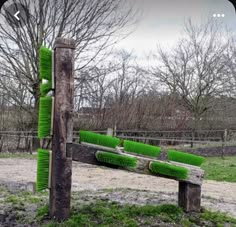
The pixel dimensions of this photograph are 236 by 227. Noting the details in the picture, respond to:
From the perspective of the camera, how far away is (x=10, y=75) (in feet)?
26.5

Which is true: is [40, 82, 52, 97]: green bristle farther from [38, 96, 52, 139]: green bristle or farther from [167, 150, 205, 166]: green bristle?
[167, 150, 205, 166]: green bristle

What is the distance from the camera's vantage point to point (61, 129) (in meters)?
1.58

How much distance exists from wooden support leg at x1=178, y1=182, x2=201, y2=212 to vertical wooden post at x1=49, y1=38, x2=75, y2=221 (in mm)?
623

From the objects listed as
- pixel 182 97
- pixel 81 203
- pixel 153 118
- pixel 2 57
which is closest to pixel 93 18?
pixel 2 57

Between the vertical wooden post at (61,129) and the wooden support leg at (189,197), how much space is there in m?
0.62

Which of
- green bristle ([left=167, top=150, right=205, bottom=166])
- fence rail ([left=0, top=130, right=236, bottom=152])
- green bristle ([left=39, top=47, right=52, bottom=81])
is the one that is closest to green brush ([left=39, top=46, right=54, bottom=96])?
green bristle ([left=39, top=47, right=52, bottom=81])

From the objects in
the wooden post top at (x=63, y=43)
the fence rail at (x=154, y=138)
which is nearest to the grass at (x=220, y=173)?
the fence rail at (x=154, y=138)

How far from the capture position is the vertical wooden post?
1573 mm

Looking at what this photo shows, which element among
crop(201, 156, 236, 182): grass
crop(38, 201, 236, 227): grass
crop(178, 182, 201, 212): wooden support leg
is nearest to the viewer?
crop(38, 201, 236, 227): grass

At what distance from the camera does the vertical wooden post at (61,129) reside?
1573 mm

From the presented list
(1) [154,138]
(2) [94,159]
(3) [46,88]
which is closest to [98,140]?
(2) [94,159]

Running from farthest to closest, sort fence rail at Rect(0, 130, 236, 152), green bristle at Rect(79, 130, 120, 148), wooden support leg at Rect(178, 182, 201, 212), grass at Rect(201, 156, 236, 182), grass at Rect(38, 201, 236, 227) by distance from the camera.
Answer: fence rail at Rect(0, 130, 236, 152) < grass at Rect(201, 156, 236, 182) < wooden support leg at Rect(178, 182, 201, 212) < green bristle at Rect(79, 130, 120, 148) < grass at Rect(38, 201, 236, 227)

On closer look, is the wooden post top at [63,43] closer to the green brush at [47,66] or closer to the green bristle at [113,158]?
the green brush at [47,66]

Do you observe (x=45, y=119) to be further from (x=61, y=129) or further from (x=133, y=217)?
(x=133, y=217)
